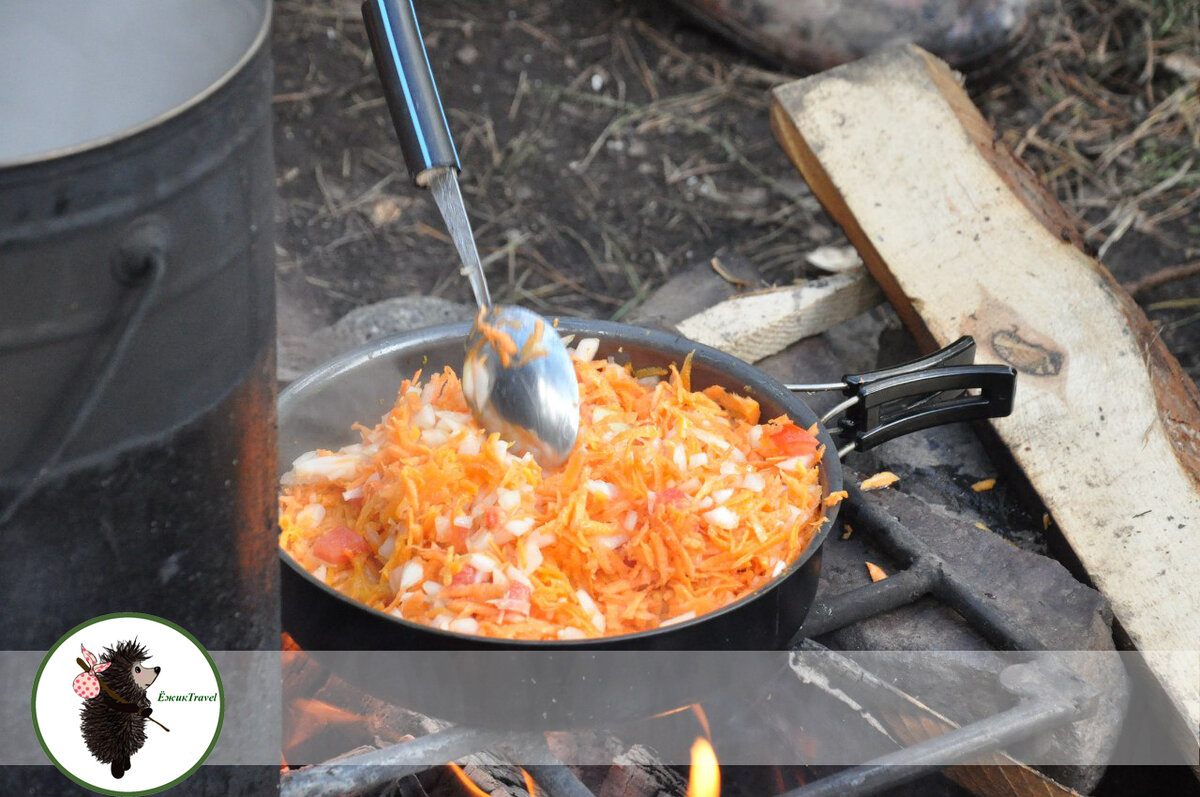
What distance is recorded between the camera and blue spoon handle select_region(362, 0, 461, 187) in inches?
90.4

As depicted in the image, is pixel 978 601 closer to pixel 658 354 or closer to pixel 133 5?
pixel 658 354

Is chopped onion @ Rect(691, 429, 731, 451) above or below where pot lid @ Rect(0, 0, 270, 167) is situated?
below

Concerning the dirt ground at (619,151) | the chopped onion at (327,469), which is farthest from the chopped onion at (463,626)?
the dirt ground at (619,151)

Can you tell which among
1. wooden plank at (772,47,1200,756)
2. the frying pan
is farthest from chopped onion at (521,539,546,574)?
wooden plank at (772,47,1200,756)

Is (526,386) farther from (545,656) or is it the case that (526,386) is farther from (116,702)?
(116,702)

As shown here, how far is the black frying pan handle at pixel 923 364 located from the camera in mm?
2639

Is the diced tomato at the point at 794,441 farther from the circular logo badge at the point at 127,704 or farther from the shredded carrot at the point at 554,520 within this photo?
the circular logo badge at the point at 127,704

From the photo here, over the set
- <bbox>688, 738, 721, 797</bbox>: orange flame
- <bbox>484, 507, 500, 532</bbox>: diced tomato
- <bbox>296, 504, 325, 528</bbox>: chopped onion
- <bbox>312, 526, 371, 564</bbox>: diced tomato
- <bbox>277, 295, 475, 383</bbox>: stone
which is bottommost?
<bbox>277, 295, 475, 383</bbox>: stone

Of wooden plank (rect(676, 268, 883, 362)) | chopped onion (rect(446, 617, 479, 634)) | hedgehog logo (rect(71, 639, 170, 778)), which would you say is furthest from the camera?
wooden plank (rect(676, 268, 883, 362))

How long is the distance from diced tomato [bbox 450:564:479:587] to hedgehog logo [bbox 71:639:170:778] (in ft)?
2.00

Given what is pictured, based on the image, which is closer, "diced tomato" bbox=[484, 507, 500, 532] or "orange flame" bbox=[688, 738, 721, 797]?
"diced tomato" bbox=[484, 507, 500, 532]

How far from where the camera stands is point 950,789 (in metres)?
2.61

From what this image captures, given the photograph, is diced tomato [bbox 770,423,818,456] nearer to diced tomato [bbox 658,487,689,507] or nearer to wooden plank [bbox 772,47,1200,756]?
→ diced tomato [bbox 658,487,689,507]

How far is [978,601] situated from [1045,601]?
195mm
